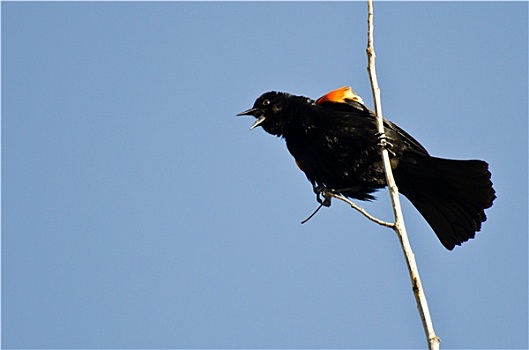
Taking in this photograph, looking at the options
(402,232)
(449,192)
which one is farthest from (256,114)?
(402,232)

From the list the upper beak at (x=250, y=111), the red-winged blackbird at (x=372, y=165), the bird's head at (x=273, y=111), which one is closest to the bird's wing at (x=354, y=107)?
the red-winged blackbird at (x=372, y=165)

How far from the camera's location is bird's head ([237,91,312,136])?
21.1 ft

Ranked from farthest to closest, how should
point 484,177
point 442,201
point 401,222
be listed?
point 442,201 < point 484,177 < point 401,222

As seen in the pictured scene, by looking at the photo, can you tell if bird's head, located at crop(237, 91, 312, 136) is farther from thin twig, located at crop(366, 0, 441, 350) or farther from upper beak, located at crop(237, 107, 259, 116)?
thin twig, located at crop(366, 0, 441, 350)

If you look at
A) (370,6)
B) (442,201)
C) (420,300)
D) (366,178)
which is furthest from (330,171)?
(420,300)

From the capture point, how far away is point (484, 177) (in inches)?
229

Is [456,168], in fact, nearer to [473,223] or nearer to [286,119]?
[473,223]

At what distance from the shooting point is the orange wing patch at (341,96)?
6.32 m

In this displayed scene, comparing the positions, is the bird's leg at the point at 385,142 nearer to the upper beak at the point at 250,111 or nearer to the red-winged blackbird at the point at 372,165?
the red-winged blackbird at the point at 372,165

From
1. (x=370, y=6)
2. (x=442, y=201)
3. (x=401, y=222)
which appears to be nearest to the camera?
(x=401, y=222)

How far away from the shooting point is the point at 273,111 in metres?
6.54

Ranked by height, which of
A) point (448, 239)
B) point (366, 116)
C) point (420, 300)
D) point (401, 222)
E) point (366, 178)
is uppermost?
point (366, 116)

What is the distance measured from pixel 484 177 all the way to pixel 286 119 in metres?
1.57

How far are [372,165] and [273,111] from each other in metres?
1.02
